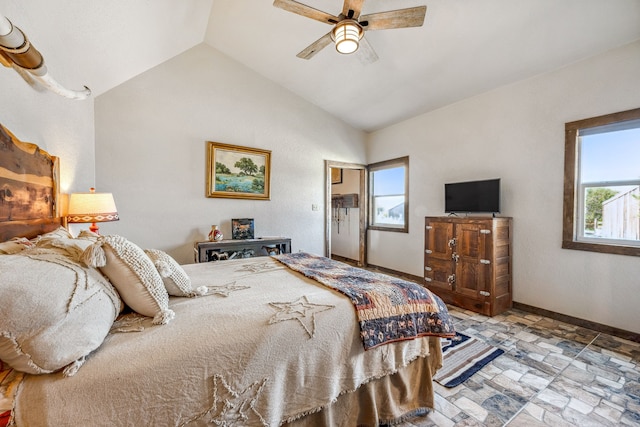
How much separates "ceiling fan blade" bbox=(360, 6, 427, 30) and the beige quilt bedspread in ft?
6.89

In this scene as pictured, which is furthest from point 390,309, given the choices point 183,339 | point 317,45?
point 317,45

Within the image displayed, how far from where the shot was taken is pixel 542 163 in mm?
3045

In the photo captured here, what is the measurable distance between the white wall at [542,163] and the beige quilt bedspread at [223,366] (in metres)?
2.46

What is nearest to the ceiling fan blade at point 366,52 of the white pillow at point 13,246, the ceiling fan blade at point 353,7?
the ceiling fan blade at point 353,7

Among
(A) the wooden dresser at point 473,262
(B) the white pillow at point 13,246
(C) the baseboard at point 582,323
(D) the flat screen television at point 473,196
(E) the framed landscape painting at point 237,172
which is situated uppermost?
(E) the framed landscape painting at point 237,172

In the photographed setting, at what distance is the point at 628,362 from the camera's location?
2135 mm

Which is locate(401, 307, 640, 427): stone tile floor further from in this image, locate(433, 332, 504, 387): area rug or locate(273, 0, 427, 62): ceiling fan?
locate(273, 0, 427, 62): ceiling fan

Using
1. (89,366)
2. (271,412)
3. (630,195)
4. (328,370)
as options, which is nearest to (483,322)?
(630,195)

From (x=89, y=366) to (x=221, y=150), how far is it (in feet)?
11.1

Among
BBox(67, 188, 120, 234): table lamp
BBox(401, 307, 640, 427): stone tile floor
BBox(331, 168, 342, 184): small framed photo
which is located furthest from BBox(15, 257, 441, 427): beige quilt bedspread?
BBox(331, 168, 342, 184): small framed photo

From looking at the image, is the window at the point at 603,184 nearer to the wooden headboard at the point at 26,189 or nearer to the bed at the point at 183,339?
the bed at the point at 183,339

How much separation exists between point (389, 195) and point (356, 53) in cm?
297

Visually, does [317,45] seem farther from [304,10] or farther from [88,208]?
[88,208]

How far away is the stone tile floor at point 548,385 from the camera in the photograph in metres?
1.58
